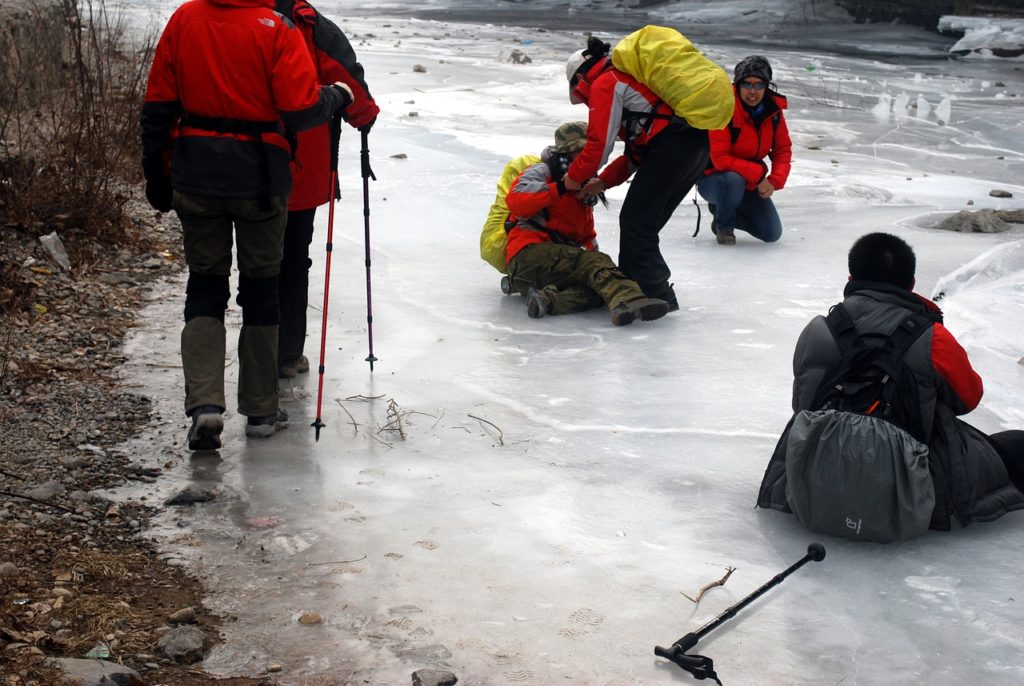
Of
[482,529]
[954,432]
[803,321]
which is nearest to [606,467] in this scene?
[482,529]

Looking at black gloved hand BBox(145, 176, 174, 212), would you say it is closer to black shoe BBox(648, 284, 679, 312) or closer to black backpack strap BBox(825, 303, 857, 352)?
black backpack strap BBox(825, 303, 857, 352)

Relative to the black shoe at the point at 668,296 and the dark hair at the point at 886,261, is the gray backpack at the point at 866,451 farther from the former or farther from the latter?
the black shoe at the point at 668,296

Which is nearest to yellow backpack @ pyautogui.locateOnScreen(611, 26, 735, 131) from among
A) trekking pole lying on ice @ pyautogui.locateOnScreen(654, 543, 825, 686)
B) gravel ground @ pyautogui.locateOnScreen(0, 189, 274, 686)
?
gravel ground @ pyautogui.locateOnScreen(0, 189, 274, 686)

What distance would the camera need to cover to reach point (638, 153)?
6.26 m

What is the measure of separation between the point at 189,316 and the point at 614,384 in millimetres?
1874

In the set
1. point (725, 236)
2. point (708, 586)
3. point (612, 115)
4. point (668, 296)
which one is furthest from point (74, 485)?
point (725, 236)

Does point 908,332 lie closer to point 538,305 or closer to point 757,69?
point 538,305

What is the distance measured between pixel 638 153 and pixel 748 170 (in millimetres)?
1760

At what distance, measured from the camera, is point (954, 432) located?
379 centimetres

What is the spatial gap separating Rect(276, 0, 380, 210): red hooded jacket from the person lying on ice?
5.28ft

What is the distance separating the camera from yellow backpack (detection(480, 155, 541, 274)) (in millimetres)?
6578

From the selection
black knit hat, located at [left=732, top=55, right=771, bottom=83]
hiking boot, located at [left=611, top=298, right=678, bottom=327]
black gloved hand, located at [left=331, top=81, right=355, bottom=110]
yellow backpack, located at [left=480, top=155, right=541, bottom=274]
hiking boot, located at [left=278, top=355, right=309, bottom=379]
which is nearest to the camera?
black gloved hand, located at [left=331, top=81, right=355, bottom=110]

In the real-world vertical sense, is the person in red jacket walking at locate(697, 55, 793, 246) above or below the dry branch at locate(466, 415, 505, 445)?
above

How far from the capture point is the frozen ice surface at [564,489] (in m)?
3.20
